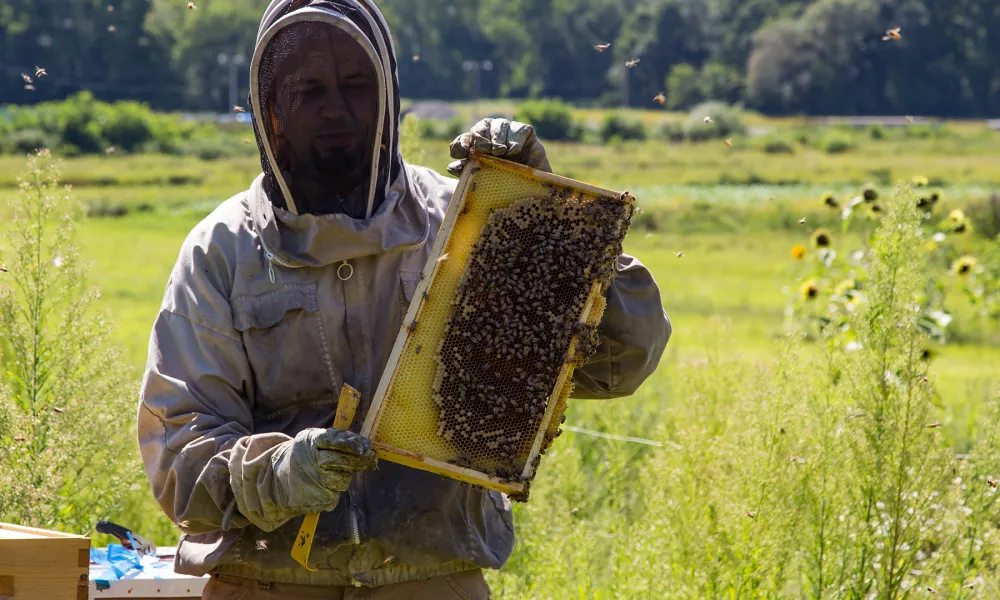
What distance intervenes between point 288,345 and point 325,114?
72 centimetres

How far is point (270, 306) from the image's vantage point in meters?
3.13

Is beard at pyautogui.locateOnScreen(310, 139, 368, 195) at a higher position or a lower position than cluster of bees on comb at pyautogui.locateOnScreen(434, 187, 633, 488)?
higher

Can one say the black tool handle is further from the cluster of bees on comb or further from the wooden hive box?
the cluster of bees on comb

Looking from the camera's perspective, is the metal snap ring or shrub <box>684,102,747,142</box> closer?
the metal snap ring

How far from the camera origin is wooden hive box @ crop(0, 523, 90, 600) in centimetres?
264

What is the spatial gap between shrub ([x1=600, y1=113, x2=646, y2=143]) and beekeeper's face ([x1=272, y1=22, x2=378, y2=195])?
63.0 meters

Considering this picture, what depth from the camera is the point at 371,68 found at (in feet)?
10.9

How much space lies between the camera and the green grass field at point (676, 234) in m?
6.99

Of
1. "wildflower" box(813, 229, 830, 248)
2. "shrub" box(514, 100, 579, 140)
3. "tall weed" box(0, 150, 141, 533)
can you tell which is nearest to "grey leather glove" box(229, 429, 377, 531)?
"tall weed" box(0, 150, 141, 533)

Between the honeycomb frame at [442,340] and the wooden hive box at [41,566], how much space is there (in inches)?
30.9

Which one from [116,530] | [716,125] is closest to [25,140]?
[716,125]

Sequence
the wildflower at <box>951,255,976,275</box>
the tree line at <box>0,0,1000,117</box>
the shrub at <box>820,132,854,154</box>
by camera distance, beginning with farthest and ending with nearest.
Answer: the tree line at <box>0,0,1000,117</box>
the shrub at <box>820,132,854,154</box>
the wildflower at <box>951,255,976,275</box>

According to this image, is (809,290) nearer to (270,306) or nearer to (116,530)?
(116,530)

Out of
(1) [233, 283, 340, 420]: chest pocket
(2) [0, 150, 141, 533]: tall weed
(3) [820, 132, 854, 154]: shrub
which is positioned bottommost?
(3) [820, 132, 854, 154]: shrub
